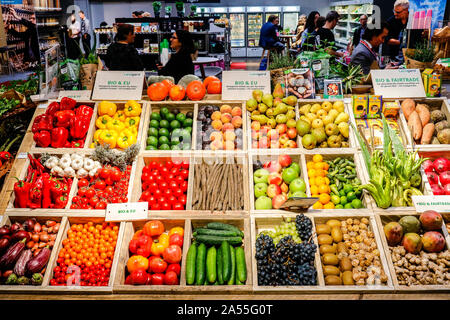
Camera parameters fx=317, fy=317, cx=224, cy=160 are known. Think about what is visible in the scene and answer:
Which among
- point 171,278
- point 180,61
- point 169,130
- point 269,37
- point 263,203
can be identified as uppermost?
point 269,37

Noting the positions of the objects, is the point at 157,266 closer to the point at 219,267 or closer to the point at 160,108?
the point at 219,267

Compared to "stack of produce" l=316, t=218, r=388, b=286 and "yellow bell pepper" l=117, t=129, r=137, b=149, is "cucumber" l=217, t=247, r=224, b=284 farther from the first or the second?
"yellow bell pepper" l=117, t=129, r=137, b=149

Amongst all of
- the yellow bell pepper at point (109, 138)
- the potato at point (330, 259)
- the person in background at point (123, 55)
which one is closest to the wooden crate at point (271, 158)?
the potato at point (330, 259)

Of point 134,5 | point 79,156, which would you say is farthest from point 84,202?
point 134,5

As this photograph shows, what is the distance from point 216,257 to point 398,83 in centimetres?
236

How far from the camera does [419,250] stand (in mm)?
2164

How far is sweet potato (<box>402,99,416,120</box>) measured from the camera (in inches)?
114

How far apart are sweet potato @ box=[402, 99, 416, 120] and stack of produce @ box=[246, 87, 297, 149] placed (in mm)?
1003

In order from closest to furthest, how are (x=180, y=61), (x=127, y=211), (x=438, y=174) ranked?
(x=127, y=211)
(x=438, y=174)
(x=180, y=61)

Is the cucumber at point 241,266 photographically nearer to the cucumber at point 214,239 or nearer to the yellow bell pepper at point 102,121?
the cucumber at point 214,239

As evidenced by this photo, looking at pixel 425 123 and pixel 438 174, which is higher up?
pixel 425 123

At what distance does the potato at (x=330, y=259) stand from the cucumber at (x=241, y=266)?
1.79ft

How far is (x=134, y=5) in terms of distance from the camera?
1564 cm

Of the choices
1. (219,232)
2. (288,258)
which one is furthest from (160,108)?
(288,258)
